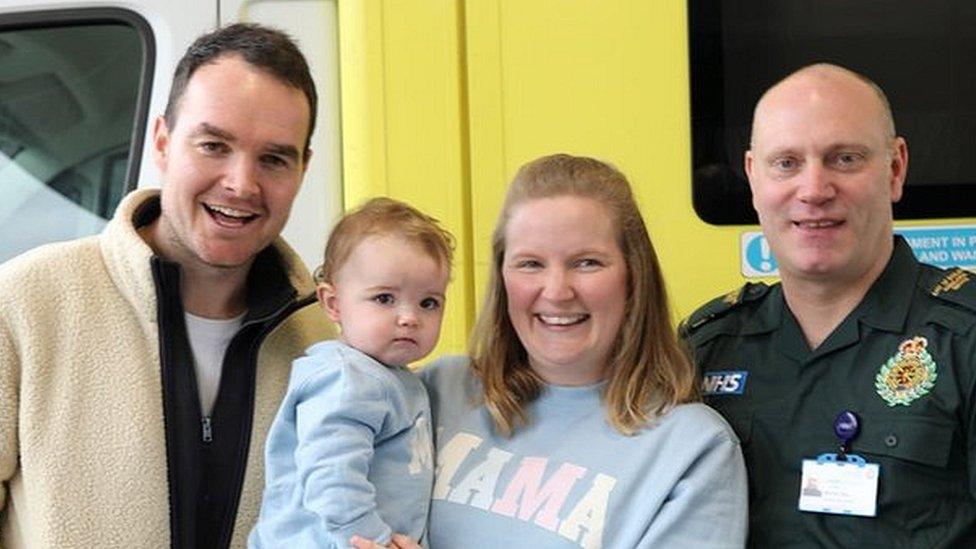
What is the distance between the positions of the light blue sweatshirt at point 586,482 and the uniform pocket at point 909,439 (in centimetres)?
20

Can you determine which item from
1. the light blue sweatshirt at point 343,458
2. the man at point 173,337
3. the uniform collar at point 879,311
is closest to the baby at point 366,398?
the light blue sweatshirt at point 343,458

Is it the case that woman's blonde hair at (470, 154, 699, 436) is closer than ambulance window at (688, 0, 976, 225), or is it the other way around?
woman's blonde hair at (470, 154, 699, 436)

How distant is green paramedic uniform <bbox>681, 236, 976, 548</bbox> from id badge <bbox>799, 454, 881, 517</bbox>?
0.01 m

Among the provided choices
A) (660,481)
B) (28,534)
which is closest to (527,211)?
(660,481)

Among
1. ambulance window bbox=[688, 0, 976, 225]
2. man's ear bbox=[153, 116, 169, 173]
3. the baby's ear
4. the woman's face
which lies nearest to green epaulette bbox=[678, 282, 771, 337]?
ambulance window bbox=[688, 0, 976, 225]

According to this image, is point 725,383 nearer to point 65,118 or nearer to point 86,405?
point 86,405

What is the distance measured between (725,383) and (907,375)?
0.98 feet

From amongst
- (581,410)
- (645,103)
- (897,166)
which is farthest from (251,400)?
(897,166)

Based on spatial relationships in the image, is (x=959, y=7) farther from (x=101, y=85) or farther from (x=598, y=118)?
(x=101, y=85)

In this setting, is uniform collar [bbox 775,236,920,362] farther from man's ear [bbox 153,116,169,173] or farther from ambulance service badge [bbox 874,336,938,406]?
man's ear [bbox 153,116,169,173]

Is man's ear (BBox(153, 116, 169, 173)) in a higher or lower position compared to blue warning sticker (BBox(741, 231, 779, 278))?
higher

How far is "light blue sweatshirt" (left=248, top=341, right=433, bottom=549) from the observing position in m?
1.98

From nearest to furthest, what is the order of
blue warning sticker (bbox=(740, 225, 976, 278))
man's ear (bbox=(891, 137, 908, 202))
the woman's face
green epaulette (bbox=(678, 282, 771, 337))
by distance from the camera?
the woman's face < man's ear (bbox=(891, 137, 908, 202)) < green epaulette (bbox=(678, 282, 771, 337)) < blue warning sticker (bbox=(740, 225, 976, 278))

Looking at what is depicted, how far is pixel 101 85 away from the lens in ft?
9.52
